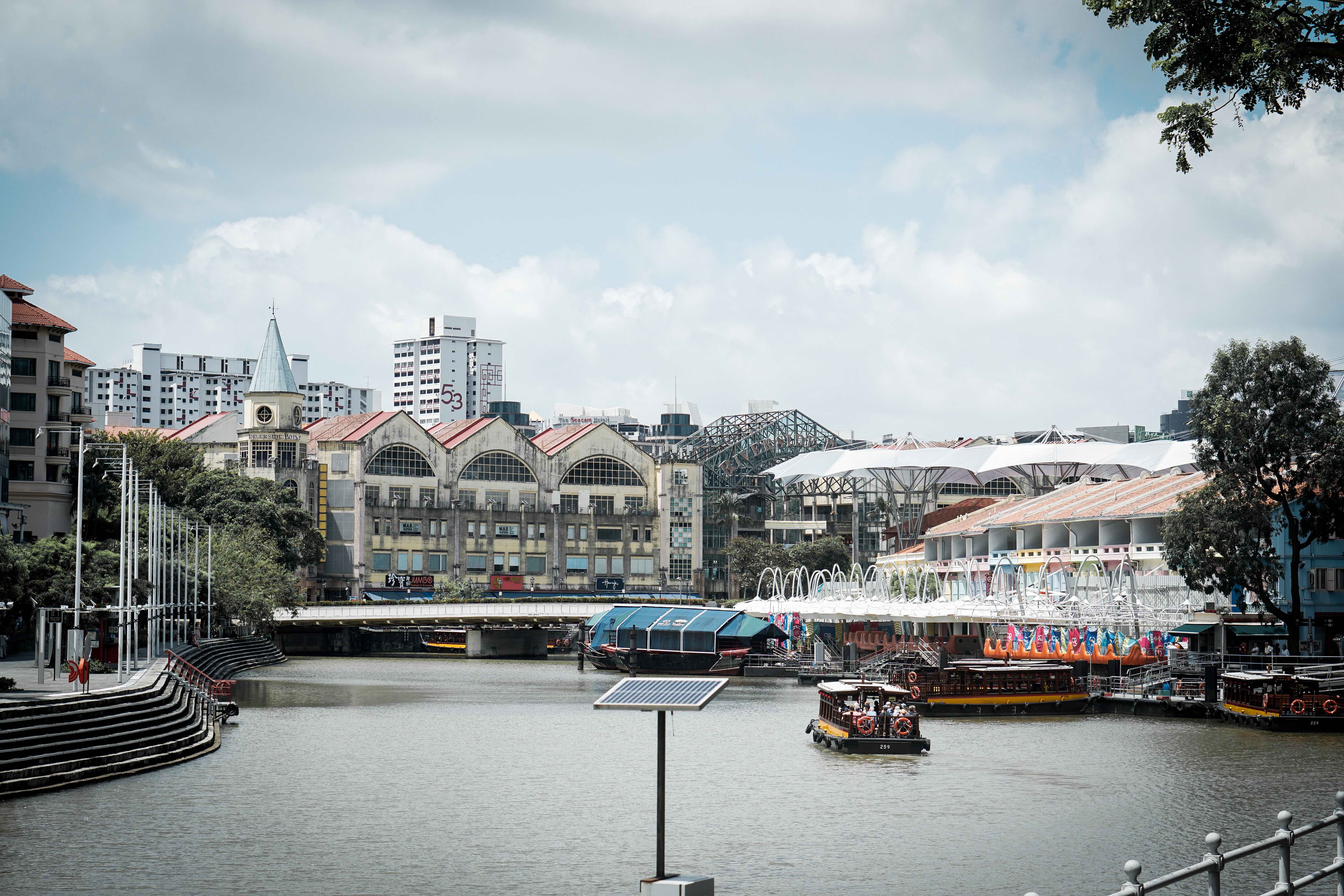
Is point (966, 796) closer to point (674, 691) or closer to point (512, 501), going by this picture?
point (674, 691)

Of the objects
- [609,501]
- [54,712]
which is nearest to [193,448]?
[609,501]

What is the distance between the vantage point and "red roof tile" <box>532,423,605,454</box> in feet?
521

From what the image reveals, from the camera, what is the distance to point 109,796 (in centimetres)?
3700

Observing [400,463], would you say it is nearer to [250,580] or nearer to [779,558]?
[779,558]

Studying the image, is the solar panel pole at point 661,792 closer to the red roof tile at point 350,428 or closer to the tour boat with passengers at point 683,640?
the tour boat with passengers at point 683,640

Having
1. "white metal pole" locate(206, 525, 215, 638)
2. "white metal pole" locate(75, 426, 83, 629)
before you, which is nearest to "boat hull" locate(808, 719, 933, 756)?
"white metal pole" locate(75, 426, 83, 629)

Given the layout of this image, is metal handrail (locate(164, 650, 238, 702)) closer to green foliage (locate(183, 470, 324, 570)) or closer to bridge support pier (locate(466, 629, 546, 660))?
green foliage (locate(183, 470, 324, 570))

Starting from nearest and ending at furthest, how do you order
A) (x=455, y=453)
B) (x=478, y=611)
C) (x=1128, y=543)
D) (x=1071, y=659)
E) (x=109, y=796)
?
(x=109, y=796) → (x=1071, y=659) → (x=1128, y=543) → (x=478, y=611) → (x=455, y=453)

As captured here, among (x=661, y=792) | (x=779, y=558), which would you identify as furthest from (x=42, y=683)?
(x=779, y=558)

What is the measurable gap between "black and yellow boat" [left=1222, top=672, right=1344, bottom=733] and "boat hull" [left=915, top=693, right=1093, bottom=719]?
29.7 feet

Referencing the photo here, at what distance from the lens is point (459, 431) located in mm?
158500

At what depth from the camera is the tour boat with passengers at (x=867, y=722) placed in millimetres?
51188

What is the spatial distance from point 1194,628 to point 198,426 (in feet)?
382

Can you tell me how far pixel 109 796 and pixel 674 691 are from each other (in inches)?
883
